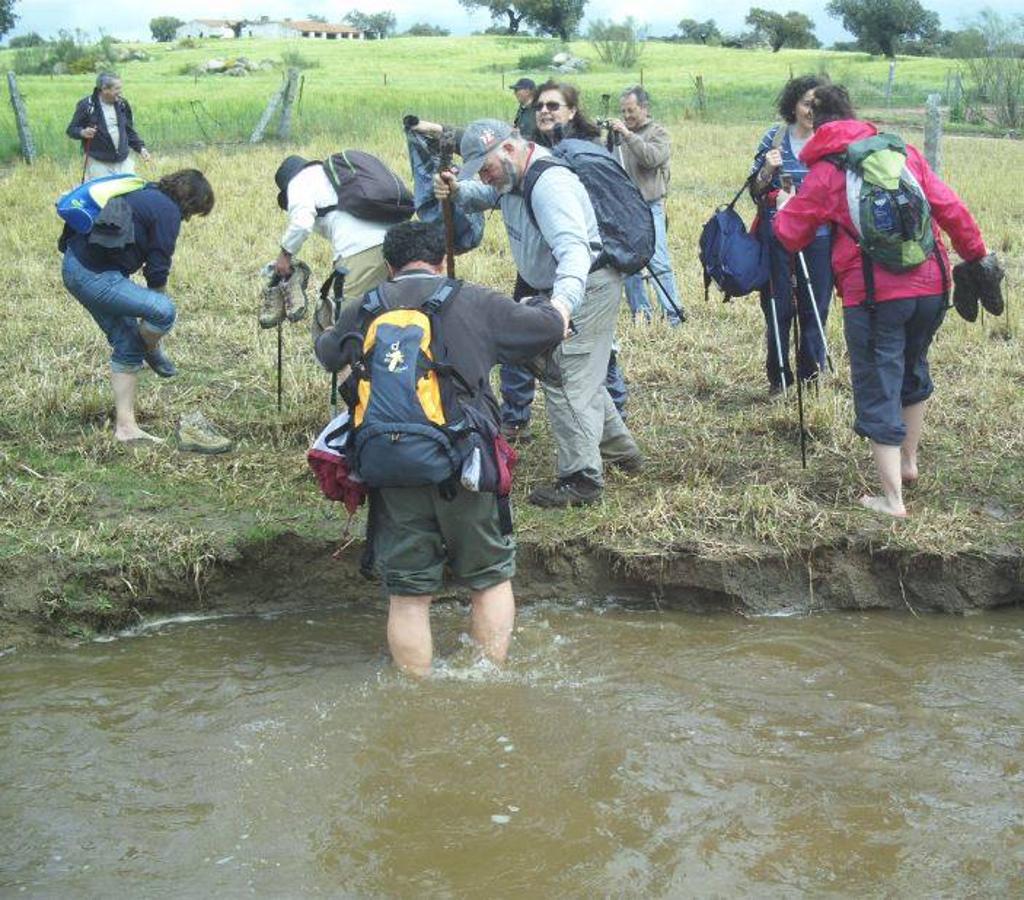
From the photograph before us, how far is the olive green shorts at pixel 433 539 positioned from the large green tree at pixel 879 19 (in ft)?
236

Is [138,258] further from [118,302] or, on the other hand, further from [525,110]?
[525,110]

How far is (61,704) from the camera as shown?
509cm

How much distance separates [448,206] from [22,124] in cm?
1428

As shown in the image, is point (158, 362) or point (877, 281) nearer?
point (877, 281)

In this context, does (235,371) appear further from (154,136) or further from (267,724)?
(154,136)

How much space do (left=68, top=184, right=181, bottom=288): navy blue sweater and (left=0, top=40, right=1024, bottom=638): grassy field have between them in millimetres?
966

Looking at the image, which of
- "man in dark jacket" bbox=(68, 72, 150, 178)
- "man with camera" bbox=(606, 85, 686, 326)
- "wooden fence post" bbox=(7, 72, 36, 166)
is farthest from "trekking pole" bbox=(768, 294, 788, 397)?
"wooden fence post" bbox=(7, 72, 36, 166)

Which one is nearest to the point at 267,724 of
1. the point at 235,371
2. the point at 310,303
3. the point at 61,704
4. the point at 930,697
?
the point at 61,704

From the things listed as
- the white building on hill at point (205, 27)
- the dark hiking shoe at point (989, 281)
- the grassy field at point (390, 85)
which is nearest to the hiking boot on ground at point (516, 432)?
the dark hiking shoe at point (989, 281)

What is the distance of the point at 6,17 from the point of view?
55.4 m

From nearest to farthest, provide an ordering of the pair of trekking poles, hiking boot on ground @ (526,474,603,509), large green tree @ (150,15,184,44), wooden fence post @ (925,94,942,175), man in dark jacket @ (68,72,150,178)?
1. hiking boot on ground @ (526,474,603,509)
2. the pair of trekking poles
3. wooden fence post @ (925,94,942,175)
4. man in dark jacket @ (68,72,150,178)
5. large green tree @ (150,15,184,44)

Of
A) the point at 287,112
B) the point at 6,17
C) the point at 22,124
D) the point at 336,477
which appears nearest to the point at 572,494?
the point at 336,477

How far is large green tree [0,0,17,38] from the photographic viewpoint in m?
54.1

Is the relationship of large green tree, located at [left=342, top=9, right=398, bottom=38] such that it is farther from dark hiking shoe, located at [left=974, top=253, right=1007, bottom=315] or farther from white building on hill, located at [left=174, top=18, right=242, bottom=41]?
dark hiking shoe, located at [left=974, top=253, right=1007, bottom=315]
